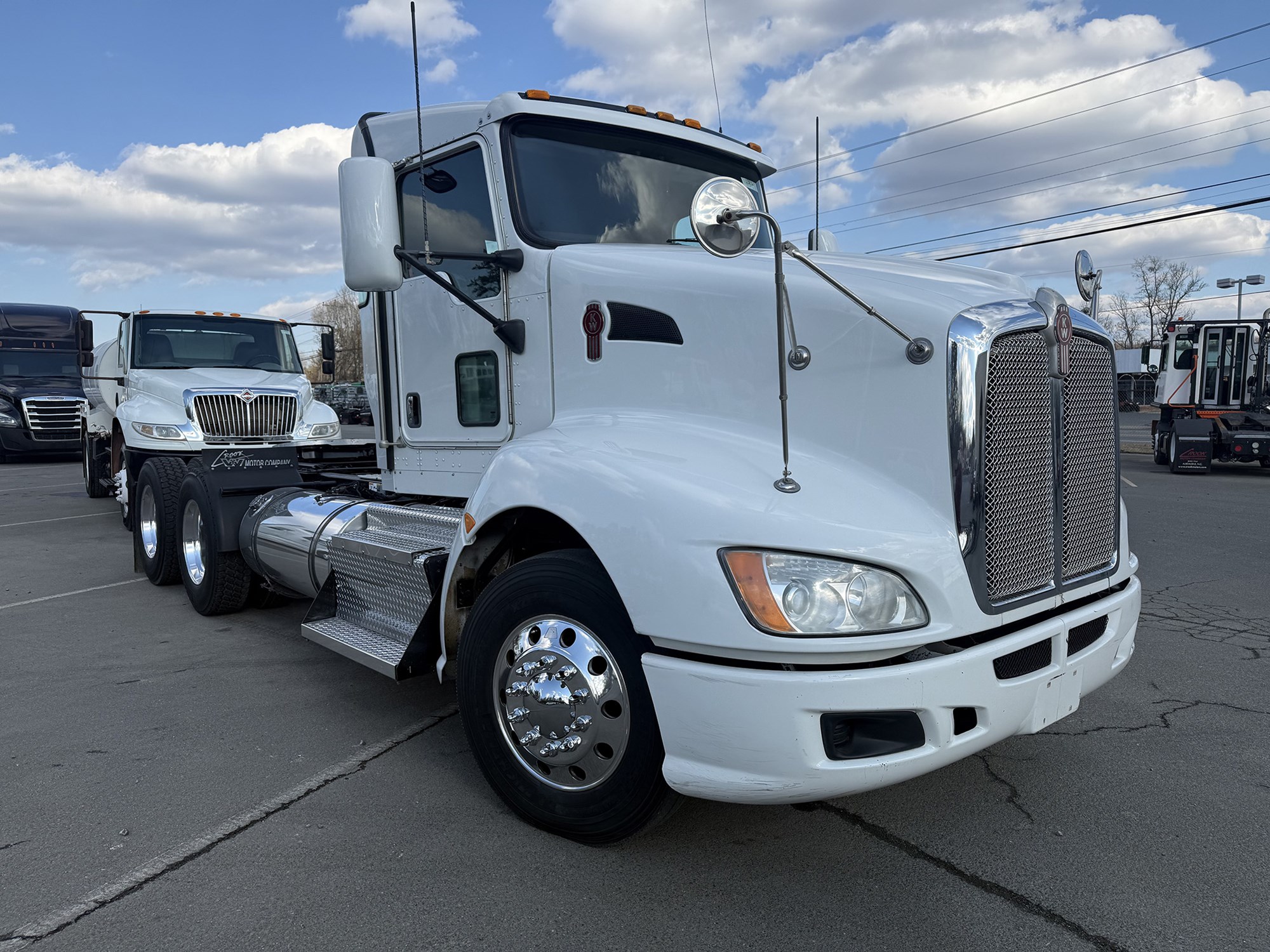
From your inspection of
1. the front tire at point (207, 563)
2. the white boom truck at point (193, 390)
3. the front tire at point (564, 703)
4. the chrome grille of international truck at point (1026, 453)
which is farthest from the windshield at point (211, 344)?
the chrome grille of international truck at point (1026, 453)

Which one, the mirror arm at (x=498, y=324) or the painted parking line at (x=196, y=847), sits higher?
the mirror arm at (x=498, y=324)

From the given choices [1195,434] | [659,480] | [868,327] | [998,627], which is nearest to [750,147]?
[868,327]

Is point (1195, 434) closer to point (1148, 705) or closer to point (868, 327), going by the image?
point (1148, 705)

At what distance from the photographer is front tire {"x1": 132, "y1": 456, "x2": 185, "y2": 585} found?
666cm

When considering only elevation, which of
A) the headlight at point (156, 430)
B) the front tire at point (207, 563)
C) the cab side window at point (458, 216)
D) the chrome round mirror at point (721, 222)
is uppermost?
the cab side window at point (458, 216)

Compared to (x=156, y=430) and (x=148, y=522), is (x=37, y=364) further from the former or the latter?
(x=148, y=522)

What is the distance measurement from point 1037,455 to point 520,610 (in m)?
1.72

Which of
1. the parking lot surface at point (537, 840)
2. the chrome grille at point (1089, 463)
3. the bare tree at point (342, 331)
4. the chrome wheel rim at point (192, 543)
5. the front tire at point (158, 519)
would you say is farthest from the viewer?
the bare tree at point (342, 331)

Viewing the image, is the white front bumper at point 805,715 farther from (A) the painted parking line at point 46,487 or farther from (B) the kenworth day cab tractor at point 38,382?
(B) the kenworth day cab tractor at point 38,382

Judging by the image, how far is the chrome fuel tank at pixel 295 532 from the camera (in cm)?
480

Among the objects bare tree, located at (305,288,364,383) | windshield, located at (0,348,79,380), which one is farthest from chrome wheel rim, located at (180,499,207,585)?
bare tree, located at (305,288,364,383)

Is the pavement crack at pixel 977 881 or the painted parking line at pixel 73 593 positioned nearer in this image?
the pavement crack at pixel 977 881

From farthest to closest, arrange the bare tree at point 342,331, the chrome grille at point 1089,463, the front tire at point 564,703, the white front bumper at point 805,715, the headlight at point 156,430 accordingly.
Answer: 1. the bare tree at point 342,331
2. the headlight at point 156,430
3. the chrome grille at point 1089,463
4. the front tire at point 564,703
5. the white front bumper at point 805,715

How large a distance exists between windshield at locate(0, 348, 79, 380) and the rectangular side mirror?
917 inches
